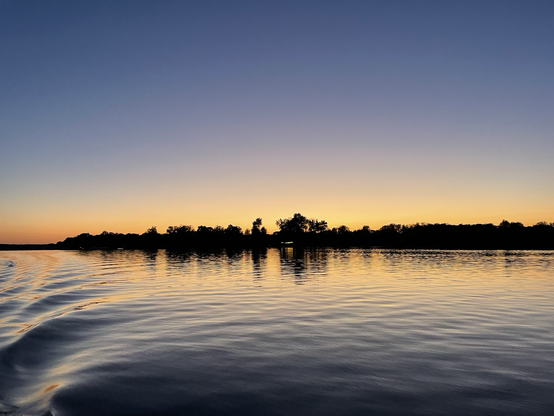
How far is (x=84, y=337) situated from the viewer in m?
13.8

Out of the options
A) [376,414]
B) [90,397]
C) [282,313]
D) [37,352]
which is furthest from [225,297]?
[376,414]

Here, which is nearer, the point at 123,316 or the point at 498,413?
the point at 498,413

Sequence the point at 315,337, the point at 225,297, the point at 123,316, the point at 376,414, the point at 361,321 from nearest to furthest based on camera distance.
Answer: the point at 376,414 < the point at 315,337 < the point at 361,321 < the point at 123,316 < the point at 225,297

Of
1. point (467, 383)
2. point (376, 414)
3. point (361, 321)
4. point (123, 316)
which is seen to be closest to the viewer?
point (376, 414)

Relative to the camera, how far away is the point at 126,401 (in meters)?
7.76

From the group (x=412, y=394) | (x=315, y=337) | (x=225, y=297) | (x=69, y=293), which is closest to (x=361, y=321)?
(x=315, y=337)

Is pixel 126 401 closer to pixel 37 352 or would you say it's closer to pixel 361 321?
pixel 37 352

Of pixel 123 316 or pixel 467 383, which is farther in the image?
pixel 123 316

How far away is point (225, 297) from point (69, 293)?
40.6 feet

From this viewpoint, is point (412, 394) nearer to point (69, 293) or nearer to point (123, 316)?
point (123, 316)

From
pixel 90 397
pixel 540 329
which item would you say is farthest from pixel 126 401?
pixel 540 329

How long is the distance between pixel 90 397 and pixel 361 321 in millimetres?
11588

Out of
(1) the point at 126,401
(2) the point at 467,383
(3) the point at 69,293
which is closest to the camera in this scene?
(1) the point at 126,401

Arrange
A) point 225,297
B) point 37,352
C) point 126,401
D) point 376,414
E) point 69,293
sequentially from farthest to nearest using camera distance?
point 69,293
point 225,297
point 37,352
point 126,401
point 376,414
